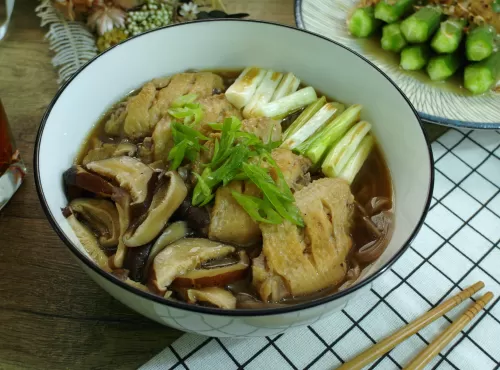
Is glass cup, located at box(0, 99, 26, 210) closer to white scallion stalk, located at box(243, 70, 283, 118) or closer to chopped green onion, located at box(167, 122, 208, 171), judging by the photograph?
chopped green onion, located at box(167, 122, 208, 171)

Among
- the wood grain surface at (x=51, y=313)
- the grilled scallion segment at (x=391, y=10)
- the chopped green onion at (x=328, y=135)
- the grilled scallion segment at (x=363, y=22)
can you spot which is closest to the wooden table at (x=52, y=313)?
the wood grain surface at (x=51, y=313)

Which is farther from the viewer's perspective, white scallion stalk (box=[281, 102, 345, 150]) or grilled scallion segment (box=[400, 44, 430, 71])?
grilled scallion segment (box=[400, 44, 430, 71])

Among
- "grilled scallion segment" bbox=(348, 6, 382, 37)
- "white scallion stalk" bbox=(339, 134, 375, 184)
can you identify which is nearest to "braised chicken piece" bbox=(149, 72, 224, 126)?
"white scallion stalk" bbox=(339, 134, 375, 184)

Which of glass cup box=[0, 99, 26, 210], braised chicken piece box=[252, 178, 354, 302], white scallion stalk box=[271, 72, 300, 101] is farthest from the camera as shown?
white scallion stalk box=[271, 72, 300, 101]

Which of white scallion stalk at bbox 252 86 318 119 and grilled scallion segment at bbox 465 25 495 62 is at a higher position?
grilled scallion segment at bbox 465 25 495 62

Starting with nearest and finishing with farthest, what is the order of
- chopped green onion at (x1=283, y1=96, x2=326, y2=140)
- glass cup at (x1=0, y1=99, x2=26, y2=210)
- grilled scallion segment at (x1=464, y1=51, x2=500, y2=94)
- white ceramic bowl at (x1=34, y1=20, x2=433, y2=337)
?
white ceramic bowl at (x1=34, y1=20, x2=433, y2=337) → glass cup at (x1=0, y1=99, x2=26, y2=210) → chopped green onion at (x1=283, y1=96, x2=326, y2=140) → grilled scallion segment at (x1=464, y1=51, x2=500, y2=94)

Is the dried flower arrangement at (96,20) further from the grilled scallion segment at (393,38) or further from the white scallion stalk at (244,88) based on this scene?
the grilled scallion segment at (393,38)

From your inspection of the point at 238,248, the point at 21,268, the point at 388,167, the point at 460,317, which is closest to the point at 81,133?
the point at 21,268
